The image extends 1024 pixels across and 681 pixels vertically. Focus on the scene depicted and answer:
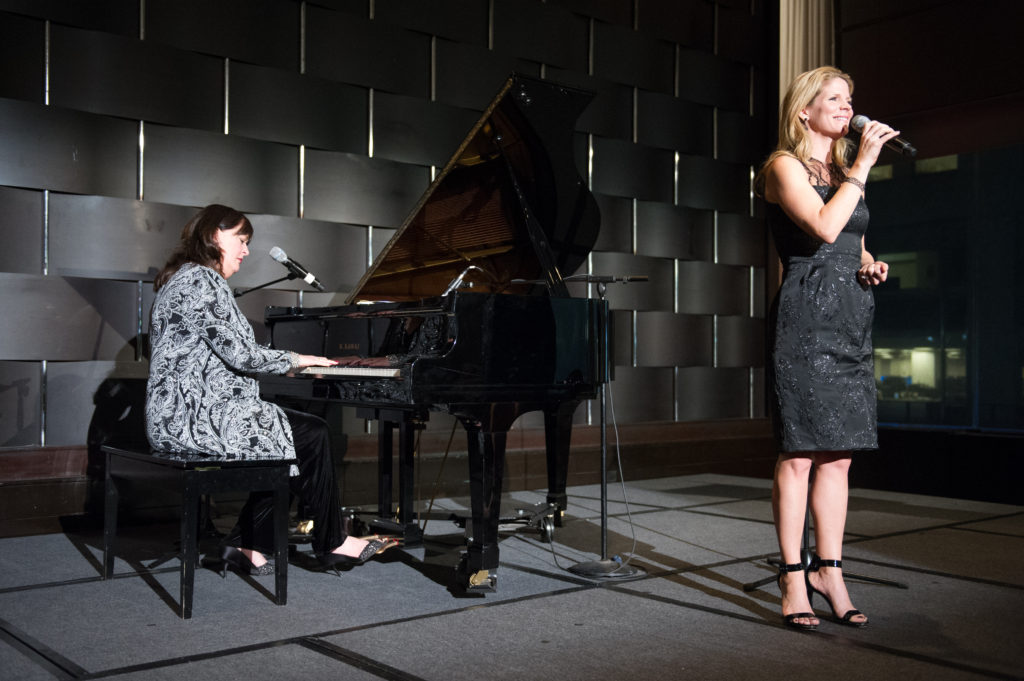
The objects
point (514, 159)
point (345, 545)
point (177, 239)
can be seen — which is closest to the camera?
point (345, 545)

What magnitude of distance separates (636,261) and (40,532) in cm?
410

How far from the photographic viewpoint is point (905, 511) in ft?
17.2

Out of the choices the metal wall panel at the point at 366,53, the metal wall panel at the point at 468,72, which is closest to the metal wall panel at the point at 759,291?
the metal wall panel at the point at 468,72

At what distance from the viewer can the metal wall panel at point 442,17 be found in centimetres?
549

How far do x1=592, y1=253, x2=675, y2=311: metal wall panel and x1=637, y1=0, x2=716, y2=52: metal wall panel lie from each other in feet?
5.44

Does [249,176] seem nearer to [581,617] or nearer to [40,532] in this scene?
[40,532]

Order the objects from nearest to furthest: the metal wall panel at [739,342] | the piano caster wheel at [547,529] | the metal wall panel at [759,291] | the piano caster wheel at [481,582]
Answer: the piano caster wheel at [481,582] < the piano caster wheel at [547,529] < the metal wall panel at [739,342] < the metal wall panel at [759,291]

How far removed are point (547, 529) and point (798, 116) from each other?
2.11 metres

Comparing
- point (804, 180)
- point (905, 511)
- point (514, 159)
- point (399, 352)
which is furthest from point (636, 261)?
point (804, 180)

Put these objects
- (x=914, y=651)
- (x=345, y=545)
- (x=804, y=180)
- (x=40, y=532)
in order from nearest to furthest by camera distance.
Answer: (x=914, y=651)
(x=804, y=180)
(x=345, y=545)
(x=40, y=532)

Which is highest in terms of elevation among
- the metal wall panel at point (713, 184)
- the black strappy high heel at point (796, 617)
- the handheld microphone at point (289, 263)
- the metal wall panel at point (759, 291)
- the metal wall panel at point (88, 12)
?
the metal wall panel at point (88, 12)

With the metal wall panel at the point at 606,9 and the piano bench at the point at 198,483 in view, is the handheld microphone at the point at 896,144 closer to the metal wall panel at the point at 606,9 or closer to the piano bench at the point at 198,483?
the piano bench at the point at 198,483

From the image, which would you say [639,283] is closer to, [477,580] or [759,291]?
[759,291]

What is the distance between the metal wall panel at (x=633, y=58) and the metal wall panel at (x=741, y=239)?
1115 millimetres
